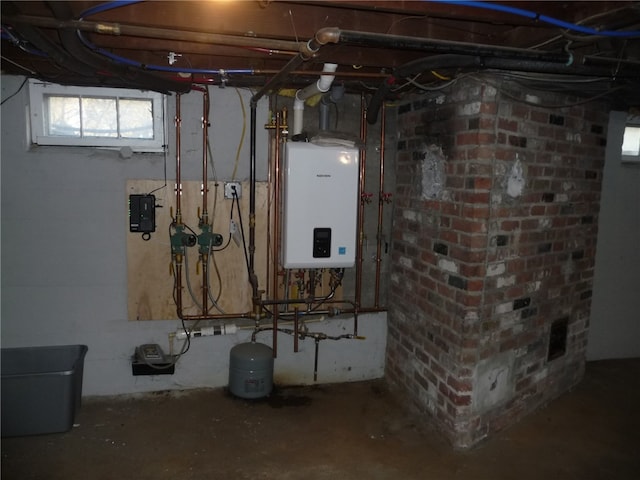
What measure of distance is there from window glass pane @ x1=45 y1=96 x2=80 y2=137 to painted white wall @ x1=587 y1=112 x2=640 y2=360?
3772mm

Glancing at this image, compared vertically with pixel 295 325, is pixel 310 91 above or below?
above

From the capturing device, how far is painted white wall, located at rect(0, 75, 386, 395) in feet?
8.79

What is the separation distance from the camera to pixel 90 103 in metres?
2.76

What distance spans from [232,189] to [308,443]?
161cm

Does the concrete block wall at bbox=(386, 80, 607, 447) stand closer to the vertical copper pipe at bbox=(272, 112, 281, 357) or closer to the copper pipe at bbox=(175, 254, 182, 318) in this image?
the vertical copper pipe at bbox=(272, 112, 281, 357)

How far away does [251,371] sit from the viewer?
9.45 ft

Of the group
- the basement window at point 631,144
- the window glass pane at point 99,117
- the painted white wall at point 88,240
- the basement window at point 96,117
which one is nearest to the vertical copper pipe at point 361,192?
the painted white wall at point 88,240

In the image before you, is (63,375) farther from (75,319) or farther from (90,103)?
(90,103)

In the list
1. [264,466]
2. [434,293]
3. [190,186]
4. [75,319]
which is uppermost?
[190,186]

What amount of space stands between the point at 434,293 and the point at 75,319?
223 centimetres

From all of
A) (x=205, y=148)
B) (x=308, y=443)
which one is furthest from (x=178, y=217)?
(x=308, y=443)

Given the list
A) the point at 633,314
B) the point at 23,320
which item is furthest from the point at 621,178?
the point at 23,320

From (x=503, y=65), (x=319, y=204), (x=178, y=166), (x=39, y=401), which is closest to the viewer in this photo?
(x=503, y=65)

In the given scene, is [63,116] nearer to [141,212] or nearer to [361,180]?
[141,212]
